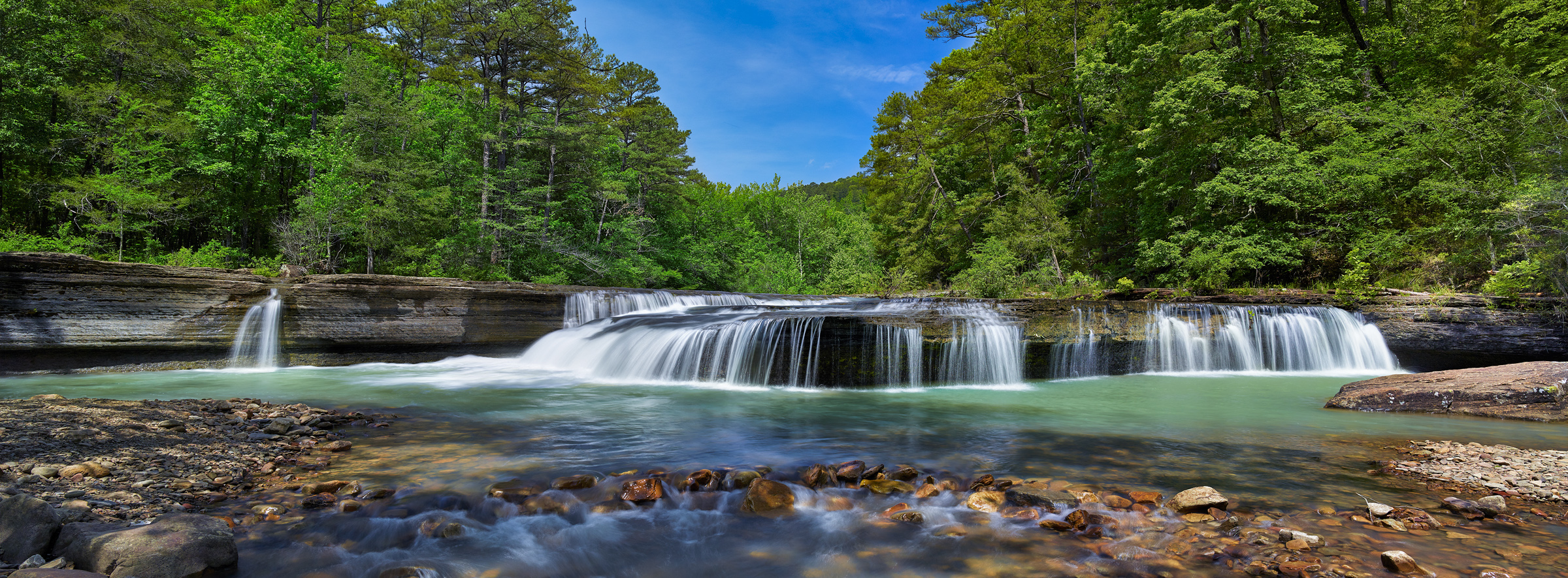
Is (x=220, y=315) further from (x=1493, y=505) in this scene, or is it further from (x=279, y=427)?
(x=1493, y=505)

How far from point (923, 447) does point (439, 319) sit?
12.9m

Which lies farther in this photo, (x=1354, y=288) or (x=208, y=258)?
(x=208, y=258)

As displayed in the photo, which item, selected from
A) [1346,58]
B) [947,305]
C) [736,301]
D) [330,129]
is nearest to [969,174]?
[1346,58]

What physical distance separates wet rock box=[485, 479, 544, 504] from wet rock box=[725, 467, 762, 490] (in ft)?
4.78

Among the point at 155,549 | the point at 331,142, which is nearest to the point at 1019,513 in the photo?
the point at 155,549

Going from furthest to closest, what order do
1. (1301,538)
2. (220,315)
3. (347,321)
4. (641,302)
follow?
(641,302) < (347,321) < (220,315) < (1301,538)

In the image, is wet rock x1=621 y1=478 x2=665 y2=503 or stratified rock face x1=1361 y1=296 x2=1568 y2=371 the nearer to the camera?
wet rock x1=621 y1=478 x2=665 y2=503

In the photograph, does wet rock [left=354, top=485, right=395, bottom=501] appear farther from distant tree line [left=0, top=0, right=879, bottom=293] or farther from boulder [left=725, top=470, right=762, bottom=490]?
distant tree line [left=0, top=0, right=879, bottom=293]

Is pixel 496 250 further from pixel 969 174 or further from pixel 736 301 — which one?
pixel 969 174

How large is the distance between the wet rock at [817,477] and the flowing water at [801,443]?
0.17 m

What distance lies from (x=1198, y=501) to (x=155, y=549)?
5.81m

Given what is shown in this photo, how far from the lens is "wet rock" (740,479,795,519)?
13.2ft

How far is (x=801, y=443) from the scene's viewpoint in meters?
6.07

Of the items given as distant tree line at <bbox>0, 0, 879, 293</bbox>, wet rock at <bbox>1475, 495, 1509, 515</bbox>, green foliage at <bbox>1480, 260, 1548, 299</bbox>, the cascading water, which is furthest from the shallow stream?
distant tree line at <bbox>0, 0, 879, 293</bbox>
